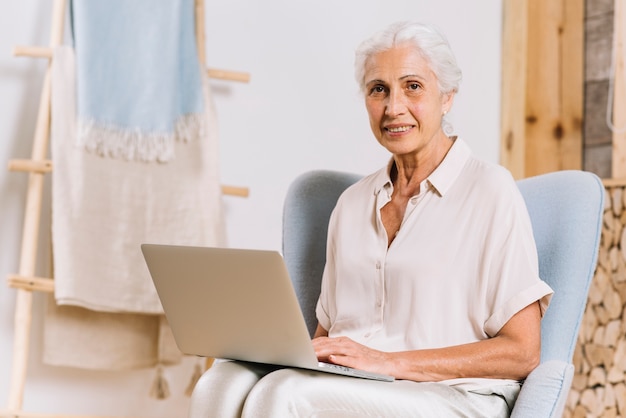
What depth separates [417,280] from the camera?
5.38ft

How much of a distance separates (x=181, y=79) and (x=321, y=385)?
4.58 feet

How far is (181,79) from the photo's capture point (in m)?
2.59

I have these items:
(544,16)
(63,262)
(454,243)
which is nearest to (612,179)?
(544,16)

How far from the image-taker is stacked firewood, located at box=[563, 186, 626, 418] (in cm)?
267

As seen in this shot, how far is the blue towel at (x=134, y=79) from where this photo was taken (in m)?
2.45

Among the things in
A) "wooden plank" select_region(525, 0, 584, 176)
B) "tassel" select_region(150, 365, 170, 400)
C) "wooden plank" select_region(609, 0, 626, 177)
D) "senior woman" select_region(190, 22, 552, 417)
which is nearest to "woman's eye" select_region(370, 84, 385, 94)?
"senior woman" select_region(190, 22, 552, 417)

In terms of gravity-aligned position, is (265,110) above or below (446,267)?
above

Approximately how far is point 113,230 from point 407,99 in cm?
105

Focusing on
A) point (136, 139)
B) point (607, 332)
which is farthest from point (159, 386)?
point (607, 332)

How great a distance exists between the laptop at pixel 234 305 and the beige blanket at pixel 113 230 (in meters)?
0.91

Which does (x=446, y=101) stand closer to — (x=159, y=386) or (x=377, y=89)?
(x=377, y=89)

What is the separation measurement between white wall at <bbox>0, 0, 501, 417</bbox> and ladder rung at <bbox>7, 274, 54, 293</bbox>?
0.18 meters

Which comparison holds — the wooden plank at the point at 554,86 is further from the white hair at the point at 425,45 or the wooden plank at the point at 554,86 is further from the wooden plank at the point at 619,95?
the white hair at the point at 425,45

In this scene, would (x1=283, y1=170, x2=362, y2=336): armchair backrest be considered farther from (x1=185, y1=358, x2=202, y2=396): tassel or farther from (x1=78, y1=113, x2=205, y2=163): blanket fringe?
(x1=185, y1=358, x2=202, y2=396): tassel
